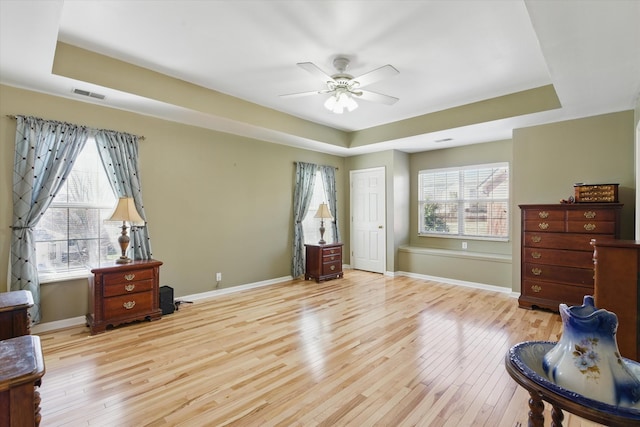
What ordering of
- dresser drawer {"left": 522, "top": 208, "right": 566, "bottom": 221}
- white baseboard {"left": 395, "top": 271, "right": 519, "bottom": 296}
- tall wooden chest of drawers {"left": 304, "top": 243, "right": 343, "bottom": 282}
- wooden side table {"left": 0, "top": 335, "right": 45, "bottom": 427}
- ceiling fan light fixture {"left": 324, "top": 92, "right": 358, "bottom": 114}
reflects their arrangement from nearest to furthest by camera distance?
wooden side table {"left": 0, "top": 335, "right": 45, "bottom": 427}
ceiling fan light fixture {"left": 324, "top": 92, "right": 358, "bottom": 114}
dresser drawer {"left": 522, "top": 208, "right": 566, "bottom": 221}
white baseboard {"left": 395, "top": 271, "right": 519, "bottom": 296}
tall wooden chest of drawers {"left": 304, "top": 243, "right": 343, "bottom": 282}

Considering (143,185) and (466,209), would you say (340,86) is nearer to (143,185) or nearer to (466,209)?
(143,185)

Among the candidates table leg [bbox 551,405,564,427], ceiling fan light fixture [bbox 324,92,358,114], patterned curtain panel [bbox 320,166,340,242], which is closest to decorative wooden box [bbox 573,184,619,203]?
ceiling fan light fixture [bbox 324,92,358,114]

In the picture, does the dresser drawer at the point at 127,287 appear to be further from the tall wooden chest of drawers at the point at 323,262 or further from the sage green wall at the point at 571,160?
the sage green wall at the point at 571,160

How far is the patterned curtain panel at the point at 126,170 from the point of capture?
3.63 m

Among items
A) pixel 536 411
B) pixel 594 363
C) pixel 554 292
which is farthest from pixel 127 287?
pixel 554 292

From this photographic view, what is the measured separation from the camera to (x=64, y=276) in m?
3.38

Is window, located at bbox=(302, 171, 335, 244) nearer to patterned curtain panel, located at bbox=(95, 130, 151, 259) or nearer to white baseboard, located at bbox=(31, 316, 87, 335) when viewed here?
patterned curtain panel, located at bbox=(95, 130, 151, 259)

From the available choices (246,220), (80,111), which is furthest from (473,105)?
(80,111)

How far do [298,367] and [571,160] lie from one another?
14.1 feet

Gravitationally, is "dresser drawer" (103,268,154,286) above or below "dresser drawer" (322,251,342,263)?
above

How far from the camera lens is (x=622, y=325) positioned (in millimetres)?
2420

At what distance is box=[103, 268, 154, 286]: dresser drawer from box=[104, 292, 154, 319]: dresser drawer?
6.7 inches

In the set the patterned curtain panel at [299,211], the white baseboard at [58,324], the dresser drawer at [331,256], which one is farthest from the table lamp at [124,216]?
the dresser drawer at [331,256]

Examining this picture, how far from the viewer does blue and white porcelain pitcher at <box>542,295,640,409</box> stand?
891 mm
